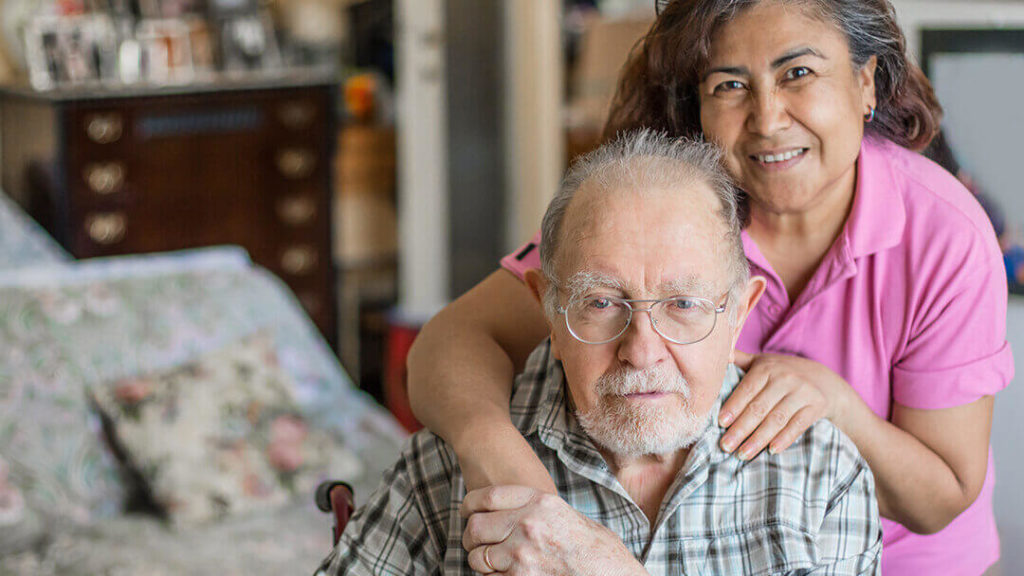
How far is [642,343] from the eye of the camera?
3.99 ft

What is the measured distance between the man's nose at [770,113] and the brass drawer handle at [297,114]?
3386mm

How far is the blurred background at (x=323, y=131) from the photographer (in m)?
4.10

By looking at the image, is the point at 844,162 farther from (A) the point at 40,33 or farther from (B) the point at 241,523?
(A) the point at 40,33

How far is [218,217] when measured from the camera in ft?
14.4

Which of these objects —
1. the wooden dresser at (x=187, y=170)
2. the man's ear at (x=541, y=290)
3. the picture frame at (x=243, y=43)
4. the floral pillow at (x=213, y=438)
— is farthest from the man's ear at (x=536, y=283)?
the picture frame at (x=243, y=43)

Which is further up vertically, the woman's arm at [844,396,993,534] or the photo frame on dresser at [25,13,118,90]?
the photo frame on dresser at [25,13,118,90]

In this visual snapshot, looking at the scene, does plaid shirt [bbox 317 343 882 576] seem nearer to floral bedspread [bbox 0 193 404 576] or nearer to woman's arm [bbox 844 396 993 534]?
woman's arm [bbox 844 396 993 534]

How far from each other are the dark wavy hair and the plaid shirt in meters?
0.37

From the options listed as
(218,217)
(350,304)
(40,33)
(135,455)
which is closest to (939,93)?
(135,455)

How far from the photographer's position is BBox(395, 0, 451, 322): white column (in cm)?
479

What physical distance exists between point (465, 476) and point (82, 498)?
1403 millimetres

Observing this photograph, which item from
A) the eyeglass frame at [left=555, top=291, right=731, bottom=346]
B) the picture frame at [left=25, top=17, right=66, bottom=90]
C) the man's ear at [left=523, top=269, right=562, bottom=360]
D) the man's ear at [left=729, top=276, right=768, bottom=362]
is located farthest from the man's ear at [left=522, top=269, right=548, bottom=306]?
the picture frame at [left=25, top=17, right=66, bottom=90]

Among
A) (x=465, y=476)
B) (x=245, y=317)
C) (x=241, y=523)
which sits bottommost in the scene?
(x=241, y=523)

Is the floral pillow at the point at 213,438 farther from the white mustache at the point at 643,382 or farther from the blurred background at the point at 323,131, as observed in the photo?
the white mustache at the point at 643,382
